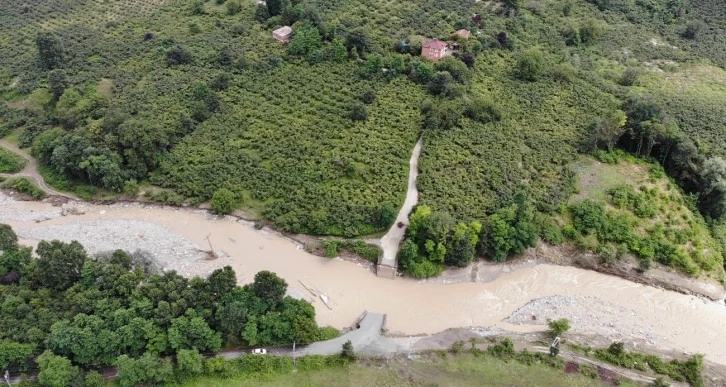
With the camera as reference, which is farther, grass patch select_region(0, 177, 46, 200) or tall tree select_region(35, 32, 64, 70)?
tall tree select_region(35, 32, 64, 70)

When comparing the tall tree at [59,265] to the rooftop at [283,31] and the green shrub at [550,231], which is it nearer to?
the rooftop at [283,31]

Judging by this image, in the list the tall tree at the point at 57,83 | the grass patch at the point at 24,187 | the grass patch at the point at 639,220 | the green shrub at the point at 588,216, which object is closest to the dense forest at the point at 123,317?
the grass patch at the point at 24,187

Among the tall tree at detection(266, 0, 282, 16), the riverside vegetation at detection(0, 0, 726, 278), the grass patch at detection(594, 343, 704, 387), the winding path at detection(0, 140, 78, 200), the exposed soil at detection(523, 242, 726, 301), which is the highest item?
the tall tree at detection(266, 0, 282, 16)

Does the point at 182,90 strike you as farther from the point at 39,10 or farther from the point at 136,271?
the point at 39,10

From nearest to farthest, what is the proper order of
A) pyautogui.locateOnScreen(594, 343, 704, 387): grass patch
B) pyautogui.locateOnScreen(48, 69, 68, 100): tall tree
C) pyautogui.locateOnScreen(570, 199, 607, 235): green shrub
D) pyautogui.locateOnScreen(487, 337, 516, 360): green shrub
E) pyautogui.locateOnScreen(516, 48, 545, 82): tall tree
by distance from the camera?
pyautogui.locateOnScreen(594, 343, 704, 387): grass patch → pyautogui.locateOnScreen(487, 337, 516, 360): green shrub → pyautogui.locateOnScreen(570, 199, 607, 235): green shrub → pyautogui.locateOnScreen(48, 69, 68, 100): tall tree → pyautogui.locateOnScreen(516, 48, 545, 82): tall tree

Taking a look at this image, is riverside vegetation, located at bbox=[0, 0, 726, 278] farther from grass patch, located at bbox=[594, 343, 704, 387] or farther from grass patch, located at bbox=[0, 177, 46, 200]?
grass patch, located at bbox=[594, 343, 704, 387]

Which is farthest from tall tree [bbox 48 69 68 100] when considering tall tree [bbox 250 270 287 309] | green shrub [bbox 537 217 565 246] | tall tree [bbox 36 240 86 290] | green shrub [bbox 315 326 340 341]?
green shrub [bbox 537 217 565 246]

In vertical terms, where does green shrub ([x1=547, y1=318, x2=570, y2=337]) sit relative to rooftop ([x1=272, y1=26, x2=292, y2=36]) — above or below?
below
